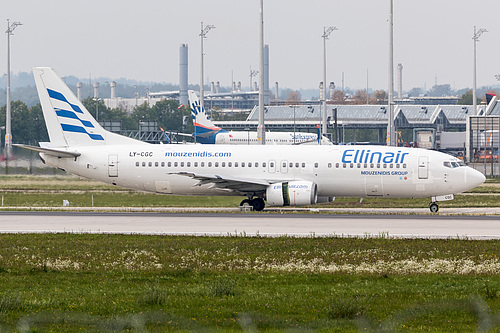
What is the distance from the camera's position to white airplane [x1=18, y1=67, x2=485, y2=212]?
141 feet

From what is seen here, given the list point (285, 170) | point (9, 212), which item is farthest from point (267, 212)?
point (9, 212)

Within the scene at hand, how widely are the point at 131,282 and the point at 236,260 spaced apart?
180 inches

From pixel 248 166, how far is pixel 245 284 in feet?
80.8

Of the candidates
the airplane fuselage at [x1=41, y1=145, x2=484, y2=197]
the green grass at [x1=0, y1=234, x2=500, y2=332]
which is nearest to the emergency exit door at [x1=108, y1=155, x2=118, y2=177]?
the airplane fuselage at [x1=41, y1=145, x2=484, y2=197]

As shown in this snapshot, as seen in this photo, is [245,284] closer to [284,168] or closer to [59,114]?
[284,168]

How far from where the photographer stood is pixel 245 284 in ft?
65.7

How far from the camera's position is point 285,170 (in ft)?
145

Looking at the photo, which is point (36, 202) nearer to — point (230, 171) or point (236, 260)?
point (230, 171)

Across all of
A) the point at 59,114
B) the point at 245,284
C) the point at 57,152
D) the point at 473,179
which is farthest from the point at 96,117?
the point at 245,284

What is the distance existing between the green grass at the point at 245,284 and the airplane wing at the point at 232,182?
12.6 metres

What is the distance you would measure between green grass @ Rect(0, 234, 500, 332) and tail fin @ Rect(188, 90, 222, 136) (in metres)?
76.1

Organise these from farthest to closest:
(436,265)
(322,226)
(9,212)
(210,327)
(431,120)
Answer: (431,120)
(9,212)
(322,226)
(436,265)
(210,327)

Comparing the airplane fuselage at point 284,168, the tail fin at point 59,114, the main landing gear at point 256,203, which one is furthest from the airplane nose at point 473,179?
the tail fin at point 59,114

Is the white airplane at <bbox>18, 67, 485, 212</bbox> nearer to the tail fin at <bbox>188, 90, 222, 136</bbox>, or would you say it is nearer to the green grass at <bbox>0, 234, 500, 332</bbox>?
the green grass at <bbox>0, 234, 500, 332</bbox>
